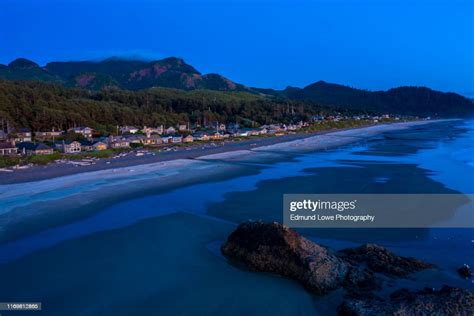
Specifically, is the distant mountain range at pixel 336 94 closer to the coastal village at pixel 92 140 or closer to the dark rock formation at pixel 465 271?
the coastal village at pixel 92 140

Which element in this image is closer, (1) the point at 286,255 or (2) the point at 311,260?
(2) the point at 311,260

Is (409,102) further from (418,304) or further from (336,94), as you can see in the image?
(418,304)

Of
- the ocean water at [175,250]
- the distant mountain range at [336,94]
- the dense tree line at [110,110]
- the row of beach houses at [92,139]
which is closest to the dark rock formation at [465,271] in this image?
the ocean water at [175,250]

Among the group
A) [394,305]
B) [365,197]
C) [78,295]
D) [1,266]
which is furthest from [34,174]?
[394,305]

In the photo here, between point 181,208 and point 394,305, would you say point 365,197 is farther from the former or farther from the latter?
point 394,305

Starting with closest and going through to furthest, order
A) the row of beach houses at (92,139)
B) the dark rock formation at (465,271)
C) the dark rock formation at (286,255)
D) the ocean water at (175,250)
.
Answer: the ocean water at (175,250) < the dark rock formation at (286,255) < the dark rock formation at (465,271) < the row of beach houses at (92,139)

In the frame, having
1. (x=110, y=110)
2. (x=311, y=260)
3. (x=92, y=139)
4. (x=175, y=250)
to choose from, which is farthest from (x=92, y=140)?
(x=311, y=260)

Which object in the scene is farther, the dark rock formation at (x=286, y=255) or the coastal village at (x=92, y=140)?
the coastal village at (x=92, y=140)
